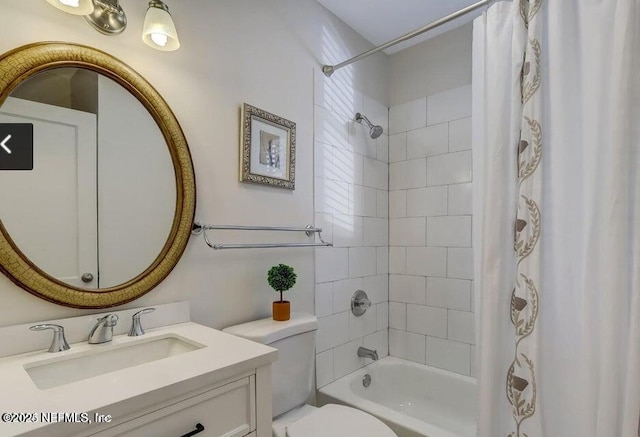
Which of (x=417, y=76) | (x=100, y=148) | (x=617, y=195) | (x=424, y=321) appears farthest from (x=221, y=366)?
(x=417, y=76)

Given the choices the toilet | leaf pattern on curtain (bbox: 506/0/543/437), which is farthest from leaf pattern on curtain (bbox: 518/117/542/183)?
the toilet

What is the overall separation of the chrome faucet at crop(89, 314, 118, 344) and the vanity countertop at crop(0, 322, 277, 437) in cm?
2

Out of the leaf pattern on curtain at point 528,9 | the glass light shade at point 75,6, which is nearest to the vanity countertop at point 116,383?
the glass light shade at point 75,6

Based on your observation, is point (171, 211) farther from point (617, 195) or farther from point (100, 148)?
point (617, 195)

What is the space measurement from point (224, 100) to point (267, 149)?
0.29m

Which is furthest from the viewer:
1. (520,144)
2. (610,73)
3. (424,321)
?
(424,321)

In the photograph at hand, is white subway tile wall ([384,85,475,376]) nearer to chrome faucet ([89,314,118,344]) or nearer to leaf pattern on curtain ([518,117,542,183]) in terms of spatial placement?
leaf pattern on curtain ([518,117,542,183])

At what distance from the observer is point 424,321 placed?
2340 mm

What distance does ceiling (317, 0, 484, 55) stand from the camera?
6.58 ft

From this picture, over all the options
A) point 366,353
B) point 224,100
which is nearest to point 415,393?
point 366,353

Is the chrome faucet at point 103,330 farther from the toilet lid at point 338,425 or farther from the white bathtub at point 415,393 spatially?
the white bathtub at point 415,393

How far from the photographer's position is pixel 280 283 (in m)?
1.56

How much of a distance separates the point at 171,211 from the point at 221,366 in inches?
26.3

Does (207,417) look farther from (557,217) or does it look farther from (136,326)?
(557,217)
